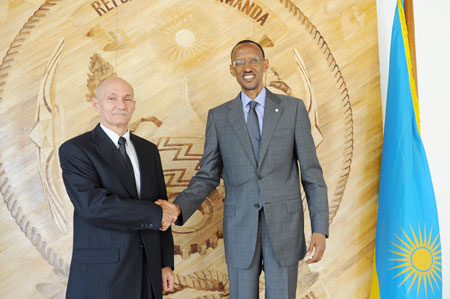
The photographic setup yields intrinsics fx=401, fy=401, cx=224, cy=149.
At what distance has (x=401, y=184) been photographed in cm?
243

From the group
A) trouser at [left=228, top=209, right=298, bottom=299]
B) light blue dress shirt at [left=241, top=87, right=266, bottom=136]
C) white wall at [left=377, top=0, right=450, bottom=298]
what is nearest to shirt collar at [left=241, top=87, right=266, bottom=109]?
light blue dress shirt at [left=241, top=87, right=266, bottom=136]

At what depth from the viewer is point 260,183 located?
70.9 inches

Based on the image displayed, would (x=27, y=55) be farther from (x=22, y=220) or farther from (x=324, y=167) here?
(x=324, y=167)

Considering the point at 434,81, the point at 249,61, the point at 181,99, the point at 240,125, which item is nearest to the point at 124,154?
the point at 240,125

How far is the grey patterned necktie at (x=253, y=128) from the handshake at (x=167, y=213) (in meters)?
0.45

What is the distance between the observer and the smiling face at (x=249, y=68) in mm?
1964

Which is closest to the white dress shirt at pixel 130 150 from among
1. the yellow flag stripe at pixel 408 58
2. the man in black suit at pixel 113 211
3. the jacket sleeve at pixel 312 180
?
the man in black suit at pixel 113 211

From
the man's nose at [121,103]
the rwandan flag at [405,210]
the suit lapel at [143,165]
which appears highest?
the man's nose at [121,103]

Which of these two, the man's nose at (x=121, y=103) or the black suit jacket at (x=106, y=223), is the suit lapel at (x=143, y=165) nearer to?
the black suit jacket at (x=106, y=223)

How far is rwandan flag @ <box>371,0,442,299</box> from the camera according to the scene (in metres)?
2.38

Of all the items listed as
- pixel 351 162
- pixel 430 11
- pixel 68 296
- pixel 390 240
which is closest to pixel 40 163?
pixel 68 296

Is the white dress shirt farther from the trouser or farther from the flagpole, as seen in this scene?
the flagpole

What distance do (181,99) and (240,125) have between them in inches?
30.0

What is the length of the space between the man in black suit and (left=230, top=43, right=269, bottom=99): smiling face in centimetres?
55
